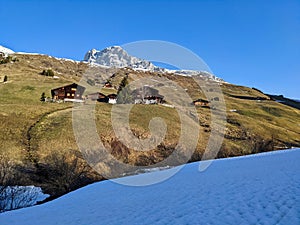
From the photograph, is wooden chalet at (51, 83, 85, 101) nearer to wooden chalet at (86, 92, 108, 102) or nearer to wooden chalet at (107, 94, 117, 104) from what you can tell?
wooden chalet at (86, 92, 108, 102)

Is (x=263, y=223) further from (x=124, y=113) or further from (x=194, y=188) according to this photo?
(x=124, y=113)

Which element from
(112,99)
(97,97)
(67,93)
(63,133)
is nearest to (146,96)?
(112,99)

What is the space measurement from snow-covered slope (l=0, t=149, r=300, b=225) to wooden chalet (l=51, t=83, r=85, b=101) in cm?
7005

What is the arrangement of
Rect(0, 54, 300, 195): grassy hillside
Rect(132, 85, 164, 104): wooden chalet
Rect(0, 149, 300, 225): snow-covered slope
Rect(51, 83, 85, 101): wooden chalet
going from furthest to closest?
Rect(132, 85, 164, 104): wooden chalet < Rect(51, 83, 85, 101): wooden chalet < Rect(0, 54, 300, 195): grassy hillside < Rect(0, 149, 300, 225): snow-covered slope

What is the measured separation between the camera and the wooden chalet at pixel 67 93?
86.6 meters

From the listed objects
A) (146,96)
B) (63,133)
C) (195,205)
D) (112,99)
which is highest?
(146,96)

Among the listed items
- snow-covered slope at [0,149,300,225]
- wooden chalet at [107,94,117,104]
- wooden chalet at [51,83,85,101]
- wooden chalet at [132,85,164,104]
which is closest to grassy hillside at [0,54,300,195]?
wooden chalet at [51,83,85,101]

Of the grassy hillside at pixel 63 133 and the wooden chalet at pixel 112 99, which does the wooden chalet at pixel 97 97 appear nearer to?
the wooden chalet at pixel 112 99

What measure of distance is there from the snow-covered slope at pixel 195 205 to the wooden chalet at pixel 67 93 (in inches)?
2758

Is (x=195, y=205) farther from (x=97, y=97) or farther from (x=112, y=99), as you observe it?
(x=97, y=97)

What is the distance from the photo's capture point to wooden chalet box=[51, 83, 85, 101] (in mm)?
86631

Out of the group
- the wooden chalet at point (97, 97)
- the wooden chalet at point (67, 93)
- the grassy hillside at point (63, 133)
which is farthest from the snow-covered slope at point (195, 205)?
the wooden chalet at point (97, 97)

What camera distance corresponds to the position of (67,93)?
290 ft

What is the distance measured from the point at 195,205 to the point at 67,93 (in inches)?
3160
